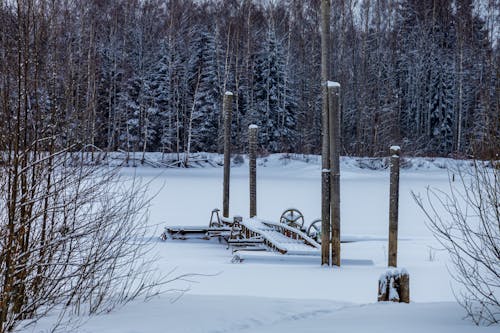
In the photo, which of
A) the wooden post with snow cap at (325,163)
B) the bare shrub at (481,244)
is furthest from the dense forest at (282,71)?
the bare shrub at (481,244)

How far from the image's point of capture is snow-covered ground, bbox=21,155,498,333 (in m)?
5.10

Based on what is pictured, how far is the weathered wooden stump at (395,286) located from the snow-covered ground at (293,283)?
0.55ft

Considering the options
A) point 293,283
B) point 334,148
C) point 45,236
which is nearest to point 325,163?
point 334,148

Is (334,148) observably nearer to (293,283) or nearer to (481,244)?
(293,283)

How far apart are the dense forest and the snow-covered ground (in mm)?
14372

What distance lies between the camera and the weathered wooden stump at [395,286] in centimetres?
606

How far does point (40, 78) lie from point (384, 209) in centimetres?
1634

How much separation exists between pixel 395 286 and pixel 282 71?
3517 cm

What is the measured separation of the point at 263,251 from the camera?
12250 mm

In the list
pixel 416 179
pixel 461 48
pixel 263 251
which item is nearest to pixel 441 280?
pixel 263 251

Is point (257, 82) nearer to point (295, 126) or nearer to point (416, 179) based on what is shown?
point (295, 126)

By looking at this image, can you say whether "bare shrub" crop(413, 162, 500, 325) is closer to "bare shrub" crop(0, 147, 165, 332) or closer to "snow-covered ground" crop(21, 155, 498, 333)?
"snow-covered ground" crop(21, 155, 498, 333)

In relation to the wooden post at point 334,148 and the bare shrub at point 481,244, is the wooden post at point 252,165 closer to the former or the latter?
the wooden post at point 334,148

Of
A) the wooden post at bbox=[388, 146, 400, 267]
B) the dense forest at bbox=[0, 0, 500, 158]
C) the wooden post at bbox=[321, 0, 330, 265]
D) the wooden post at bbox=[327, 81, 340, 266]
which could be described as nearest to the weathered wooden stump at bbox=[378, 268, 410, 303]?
the wooden post at bbox=[388, 146, 400, 267]
